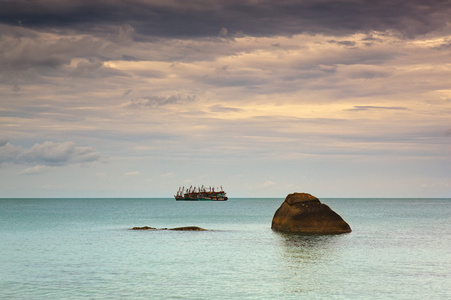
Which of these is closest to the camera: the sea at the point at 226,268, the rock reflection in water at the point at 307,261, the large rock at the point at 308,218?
the sea at the point at 226,268

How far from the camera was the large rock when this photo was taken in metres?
51.7

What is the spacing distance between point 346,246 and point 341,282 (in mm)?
16518

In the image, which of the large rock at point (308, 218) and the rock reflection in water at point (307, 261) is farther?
the large rock at point (308, 218)

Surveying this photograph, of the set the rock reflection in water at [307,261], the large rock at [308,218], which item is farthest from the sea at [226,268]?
the large rock at [308,218]

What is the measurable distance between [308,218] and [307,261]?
18.7 meters

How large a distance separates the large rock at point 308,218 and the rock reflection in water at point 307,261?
6.67ft

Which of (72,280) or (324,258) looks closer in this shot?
(72,280)

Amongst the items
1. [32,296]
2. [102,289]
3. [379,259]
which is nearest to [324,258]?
[379,259]

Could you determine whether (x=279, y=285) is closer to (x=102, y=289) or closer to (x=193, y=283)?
(x=193, y=283)

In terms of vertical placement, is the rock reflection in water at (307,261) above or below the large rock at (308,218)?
below

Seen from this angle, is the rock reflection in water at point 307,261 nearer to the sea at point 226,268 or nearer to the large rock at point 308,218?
the sea at point 226,268

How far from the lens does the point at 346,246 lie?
4188 centimetres

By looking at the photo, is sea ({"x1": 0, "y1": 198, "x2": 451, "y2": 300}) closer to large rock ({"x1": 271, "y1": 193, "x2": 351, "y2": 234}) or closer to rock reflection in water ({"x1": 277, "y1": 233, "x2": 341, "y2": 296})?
rock reflection in water ({"x1": 277, "y1": 233, "x2": 341, "y2": 296})

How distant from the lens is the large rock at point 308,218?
2034 inches
